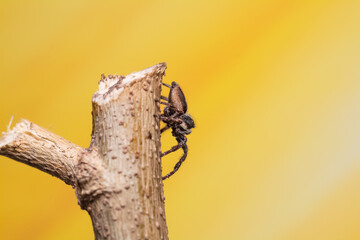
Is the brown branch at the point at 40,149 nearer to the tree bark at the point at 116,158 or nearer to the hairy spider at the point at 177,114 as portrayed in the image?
the tree bark at the point at 116,158

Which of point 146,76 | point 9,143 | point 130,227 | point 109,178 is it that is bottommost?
point 130,227

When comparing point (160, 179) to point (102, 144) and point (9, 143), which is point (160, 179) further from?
point (9, 143)

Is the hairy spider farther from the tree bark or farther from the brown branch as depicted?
the brown branch

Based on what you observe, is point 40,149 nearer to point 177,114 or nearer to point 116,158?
point 116,158

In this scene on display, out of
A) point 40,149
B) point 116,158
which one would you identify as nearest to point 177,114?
point 116,158

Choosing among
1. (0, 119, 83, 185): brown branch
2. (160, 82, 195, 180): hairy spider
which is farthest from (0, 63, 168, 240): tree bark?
(160, 82, 195, 180): hairy spider

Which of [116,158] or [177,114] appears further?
[177,114]

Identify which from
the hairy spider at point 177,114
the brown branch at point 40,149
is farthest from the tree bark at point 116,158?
the hairy spider at point 177,114

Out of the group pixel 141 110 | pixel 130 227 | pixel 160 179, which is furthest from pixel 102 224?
pixel 141 110

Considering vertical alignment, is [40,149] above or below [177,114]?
below
